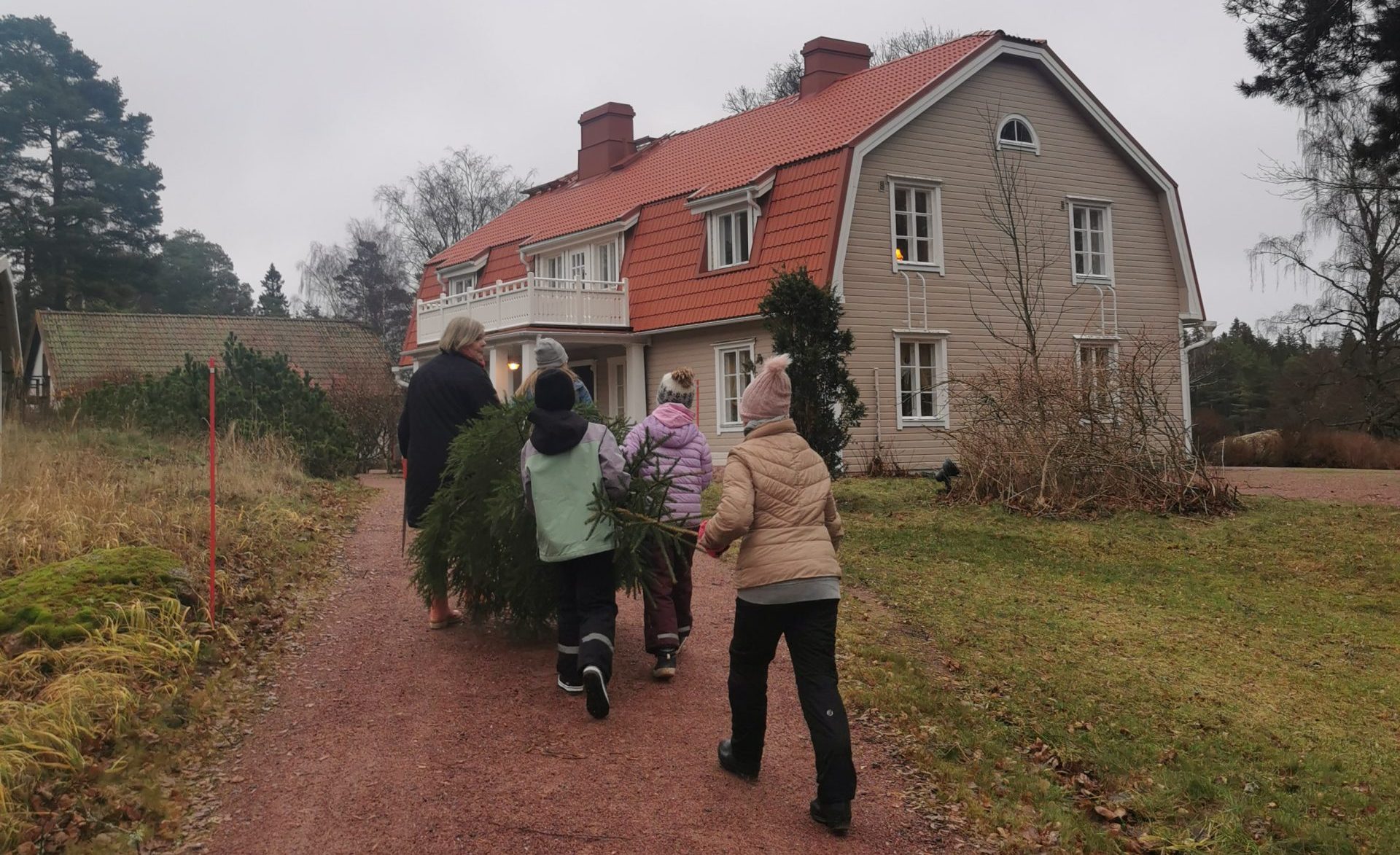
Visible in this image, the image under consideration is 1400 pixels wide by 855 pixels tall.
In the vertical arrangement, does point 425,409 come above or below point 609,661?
above

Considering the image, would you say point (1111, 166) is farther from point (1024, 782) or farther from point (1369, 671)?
point (1024, 782)

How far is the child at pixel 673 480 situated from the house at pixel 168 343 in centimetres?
2751

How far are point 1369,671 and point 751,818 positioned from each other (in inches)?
209

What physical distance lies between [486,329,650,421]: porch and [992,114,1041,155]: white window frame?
8.21 meters

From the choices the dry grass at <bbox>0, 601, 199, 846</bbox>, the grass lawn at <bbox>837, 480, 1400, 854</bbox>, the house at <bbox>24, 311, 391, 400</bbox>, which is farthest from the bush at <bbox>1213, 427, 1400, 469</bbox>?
the house at <bbox>24, 311, 391, 400</bbox>

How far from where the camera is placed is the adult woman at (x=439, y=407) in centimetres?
744

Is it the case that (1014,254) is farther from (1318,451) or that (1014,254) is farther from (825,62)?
(1318,451)

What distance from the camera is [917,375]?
874 inches

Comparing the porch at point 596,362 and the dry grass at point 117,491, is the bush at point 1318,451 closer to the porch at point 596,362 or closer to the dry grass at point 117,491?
the porch at point 596,362

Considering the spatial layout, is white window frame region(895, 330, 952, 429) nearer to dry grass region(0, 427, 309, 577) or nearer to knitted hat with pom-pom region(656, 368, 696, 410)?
dry grass region(0, 427, 309, 577)

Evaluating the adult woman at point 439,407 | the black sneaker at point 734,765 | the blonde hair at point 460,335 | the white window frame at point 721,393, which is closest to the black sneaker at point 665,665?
the black sneaker at point 734,765

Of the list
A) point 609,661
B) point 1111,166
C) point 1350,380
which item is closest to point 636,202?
point 1111,166

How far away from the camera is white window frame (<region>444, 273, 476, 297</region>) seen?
3133cm

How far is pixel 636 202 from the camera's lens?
25.6m
